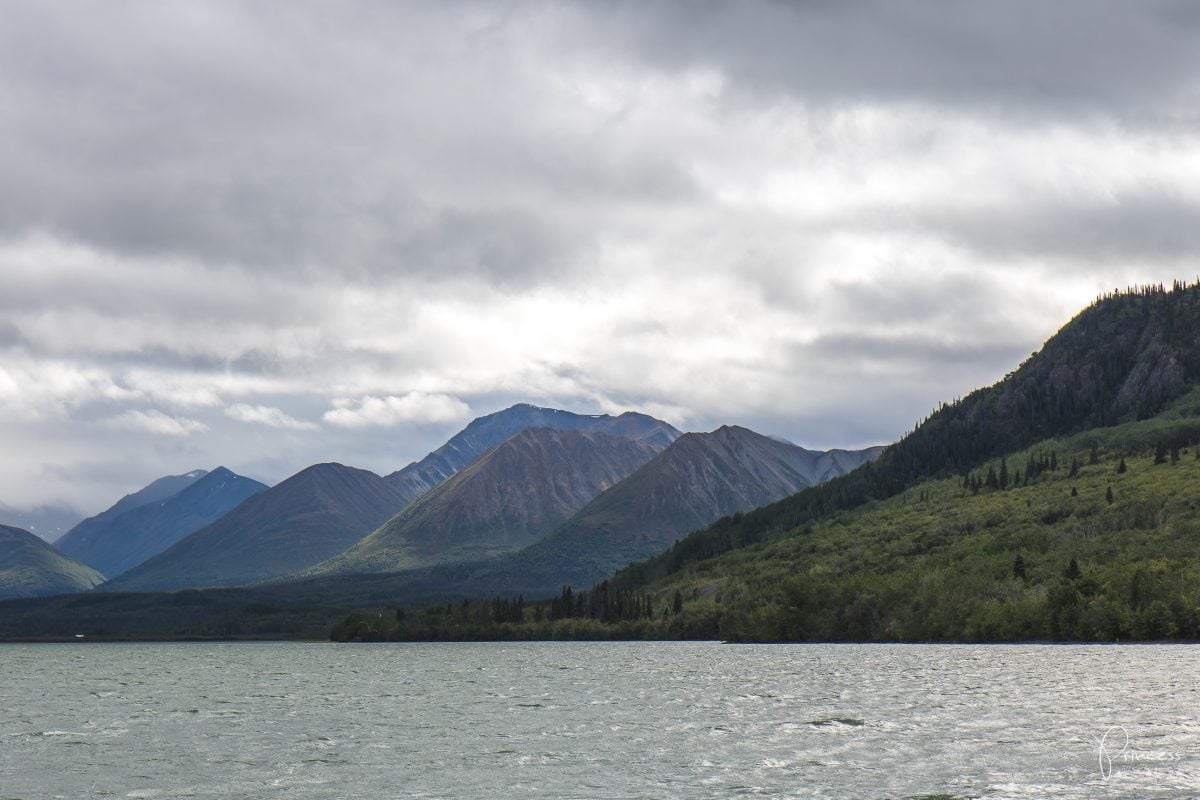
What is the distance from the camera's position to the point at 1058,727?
9138cm

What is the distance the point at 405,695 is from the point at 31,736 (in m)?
55.9

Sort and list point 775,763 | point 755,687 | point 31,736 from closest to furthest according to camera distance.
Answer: point 775,763 < point 31,736 < point 755,687

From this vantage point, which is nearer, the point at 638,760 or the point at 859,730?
the point at 638,760

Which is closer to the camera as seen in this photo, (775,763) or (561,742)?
(775,763)

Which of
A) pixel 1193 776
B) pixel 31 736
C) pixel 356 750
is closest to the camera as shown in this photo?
pixel 1193 776

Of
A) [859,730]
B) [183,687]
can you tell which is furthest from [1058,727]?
[183,687]

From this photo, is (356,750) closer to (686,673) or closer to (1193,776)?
(1193,776)

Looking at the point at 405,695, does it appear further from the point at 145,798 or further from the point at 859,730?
the point at 145,798

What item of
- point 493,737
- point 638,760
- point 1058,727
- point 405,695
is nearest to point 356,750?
point 493,737

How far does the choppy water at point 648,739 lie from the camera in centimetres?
6875

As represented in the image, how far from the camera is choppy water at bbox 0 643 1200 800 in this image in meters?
68.8

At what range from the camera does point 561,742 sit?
3620 inches

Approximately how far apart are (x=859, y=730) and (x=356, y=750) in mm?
39788

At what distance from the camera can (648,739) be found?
92.6 m
